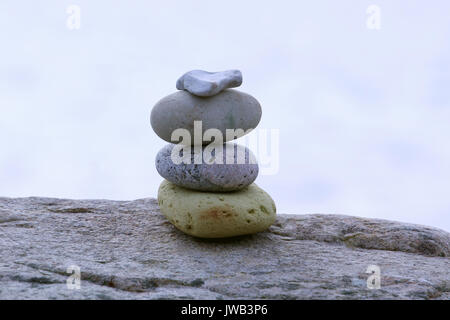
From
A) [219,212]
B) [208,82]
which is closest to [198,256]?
[219,212]

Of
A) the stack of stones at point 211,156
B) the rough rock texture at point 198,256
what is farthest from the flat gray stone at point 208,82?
the rough rock texture at point 198,256

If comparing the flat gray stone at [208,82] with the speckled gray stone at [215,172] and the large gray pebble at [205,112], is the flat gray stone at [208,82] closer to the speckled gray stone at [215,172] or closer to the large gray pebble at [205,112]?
the large gray pebble at [205,112]

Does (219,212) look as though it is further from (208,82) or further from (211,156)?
(208,82)

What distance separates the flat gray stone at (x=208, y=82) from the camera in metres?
5.52

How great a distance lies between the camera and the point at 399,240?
6258 mm

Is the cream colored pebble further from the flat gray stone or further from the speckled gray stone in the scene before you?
the flat gray stone

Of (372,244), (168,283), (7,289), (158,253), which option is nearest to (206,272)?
(168,283)

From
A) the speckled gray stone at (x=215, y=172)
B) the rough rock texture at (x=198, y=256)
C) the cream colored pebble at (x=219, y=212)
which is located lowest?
the rough rock texture at (x=198, y=256)

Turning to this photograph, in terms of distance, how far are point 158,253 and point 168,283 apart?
890 mm

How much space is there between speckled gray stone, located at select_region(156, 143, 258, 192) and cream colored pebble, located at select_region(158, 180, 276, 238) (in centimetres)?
11

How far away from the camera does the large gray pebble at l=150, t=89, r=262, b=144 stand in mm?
5578

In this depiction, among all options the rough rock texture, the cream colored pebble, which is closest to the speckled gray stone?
the cream colored pebble

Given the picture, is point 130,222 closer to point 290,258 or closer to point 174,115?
point 174,115

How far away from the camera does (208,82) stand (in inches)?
217
